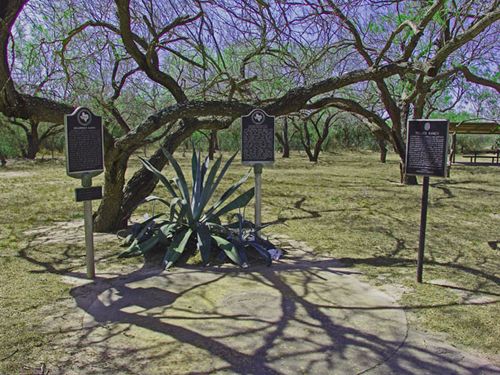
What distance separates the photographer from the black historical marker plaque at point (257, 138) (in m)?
5.37

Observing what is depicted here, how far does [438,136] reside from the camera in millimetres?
4262

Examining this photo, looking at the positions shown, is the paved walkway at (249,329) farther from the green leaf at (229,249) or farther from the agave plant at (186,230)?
the agave plant at (186,230)

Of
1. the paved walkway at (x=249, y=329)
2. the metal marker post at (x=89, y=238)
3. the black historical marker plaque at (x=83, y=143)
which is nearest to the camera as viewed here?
the paved walkway at (x=249, y=329)

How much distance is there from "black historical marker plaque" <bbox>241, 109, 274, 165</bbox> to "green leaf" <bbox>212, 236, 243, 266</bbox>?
101 centimetres

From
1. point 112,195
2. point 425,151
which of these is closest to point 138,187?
point 112,195

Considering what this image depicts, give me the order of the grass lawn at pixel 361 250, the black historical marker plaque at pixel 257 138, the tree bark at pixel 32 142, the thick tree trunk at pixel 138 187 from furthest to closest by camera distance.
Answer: the tree bark at pixel 32 142
the thick tree trunk at pixel 138 187
the black historical marker plaque at pixel 257 138
the grass lawn at pixel 361 250

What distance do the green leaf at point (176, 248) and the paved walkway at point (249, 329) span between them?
0.60ft

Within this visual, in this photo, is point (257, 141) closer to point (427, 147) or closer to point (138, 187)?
point (427, 147)

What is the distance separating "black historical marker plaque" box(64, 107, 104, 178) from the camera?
4.24m

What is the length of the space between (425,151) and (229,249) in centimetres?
228

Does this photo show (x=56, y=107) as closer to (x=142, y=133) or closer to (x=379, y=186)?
(x=142, y=133)

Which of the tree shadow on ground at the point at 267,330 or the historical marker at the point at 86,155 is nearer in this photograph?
the tree shadow on ground at the point at 267,330

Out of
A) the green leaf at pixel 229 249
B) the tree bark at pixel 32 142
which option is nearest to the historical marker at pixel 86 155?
the green leaf at pixel 229 249

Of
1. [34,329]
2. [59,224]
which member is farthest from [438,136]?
[59,224]
